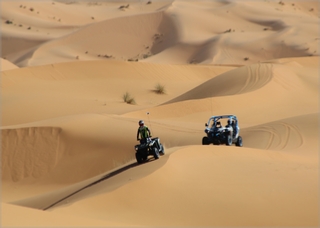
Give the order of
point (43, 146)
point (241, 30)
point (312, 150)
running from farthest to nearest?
point (241, 30) < point (43, 146) < point (312, 150)

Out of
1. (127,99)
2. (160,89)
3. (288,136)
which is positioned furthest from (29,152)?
(160,89)

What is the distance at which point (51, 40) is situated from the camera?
56625 mm

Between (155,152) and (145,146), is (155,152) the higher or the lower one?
the lower one

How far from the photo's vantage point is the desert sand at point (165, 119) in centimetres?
983

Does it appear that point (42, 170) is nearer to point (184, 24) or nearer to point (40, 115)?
point (40, 115)

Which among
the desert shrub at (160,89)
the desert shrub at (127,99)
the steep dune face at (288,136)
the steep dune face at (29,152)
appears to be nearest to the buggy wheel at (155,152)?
the steep dune face at (288,136)

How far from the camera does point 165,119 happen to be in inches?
924

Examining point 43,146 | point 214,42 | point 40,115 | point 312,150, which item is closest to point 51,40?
point 214,42

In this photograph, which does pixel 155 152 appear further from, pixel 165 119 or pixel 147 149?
pixel 165 119

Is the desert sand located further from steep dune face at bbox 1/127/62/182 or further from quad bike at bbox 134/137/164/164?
quad bike at bbox 134/137/164/164

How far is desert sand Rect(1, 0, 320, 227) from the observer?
387 inches

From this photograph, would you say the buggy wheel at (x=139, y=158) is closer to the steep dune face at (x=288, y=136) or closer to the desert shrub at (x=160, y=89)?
the steep dune face at (x=288, y=136)

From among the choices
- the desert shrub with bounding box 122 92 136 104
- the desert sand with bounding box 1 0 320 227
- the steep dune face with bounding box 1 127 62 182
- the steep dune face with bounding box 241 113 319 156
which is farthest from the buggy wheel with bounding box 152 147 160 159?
the desert shrub with bounding box 122 92 136 104

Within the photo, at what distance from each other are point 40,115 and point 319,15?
43.7m
